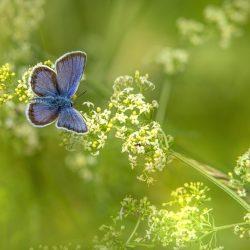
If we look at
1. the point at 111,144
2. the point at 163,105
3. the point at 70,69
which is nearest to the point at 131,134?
the point at 70,69

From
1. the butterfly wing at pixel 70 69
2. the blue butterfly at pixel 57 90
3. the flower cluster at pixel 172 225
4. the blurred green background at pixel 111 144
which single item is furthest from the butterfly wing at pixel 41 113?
the blurred green background at pixel 111 144

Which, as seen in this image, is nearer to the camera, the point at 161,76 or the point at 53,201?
the point at 53,201

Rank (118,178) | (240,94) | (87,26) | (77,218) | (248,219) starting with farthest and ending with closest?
(87,26)
(240,94)
(77,218)
(118,178)
(248,219)

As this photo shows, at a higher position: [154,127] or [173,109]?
[173,109]

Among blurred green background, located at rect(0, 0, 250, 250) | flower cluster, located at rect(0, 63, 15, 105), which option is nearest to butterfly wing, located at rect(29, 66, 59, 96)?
flower cluster, located at rect(0, 63, 15, 105)

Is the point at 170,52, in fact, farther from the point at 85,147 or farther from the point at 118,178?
the point at 85,147

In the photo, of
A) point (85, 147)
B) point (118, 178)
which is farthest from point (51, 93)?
point (118, 178)

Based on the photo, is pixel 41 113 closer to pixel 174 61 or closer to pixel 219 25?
pixel 174 61

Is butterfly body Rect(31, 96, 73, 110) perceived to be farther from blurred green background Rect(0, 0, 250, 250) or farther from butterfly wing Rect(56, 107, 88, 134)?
blurred green background Rect(0, 0, 250, 250)
